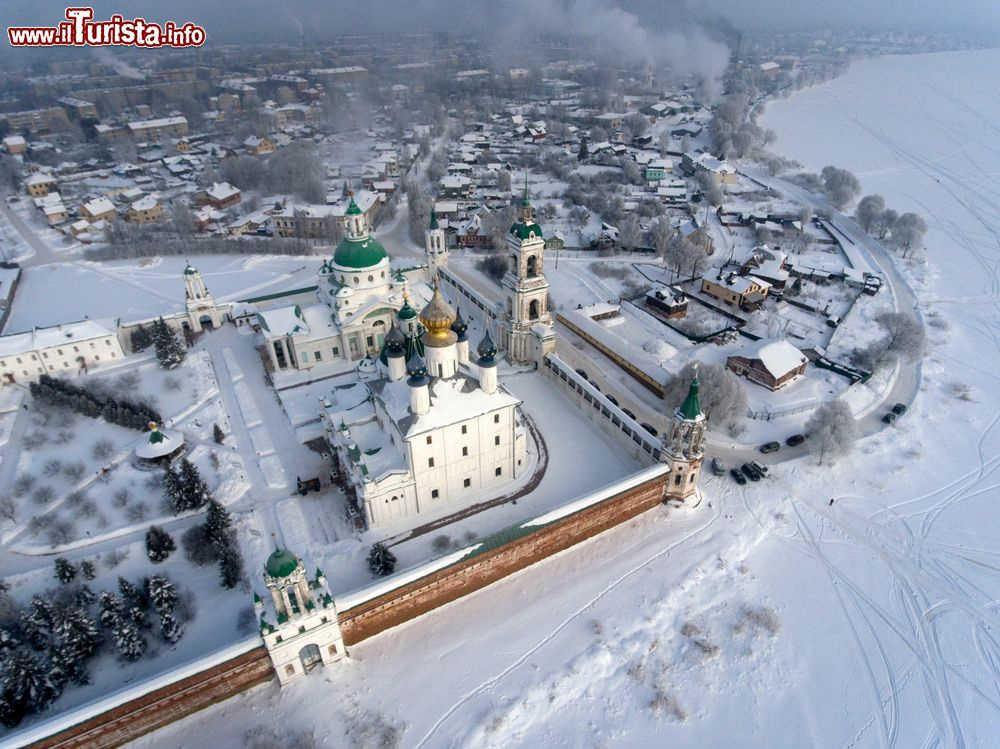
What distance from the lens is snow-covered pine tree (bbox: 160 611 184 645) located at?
2312cm

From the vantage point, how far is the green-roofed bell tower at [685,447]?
Answer: 92.3ft

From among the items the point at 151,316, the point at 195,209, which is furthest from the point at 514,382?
the point at 195,209

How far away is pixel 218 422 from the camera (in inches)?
1428

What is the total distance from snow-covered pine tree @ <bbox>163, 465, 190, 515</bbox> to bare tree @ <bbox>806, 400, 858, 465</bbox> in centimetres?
3387

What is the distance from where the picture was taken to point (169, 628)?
2314cm

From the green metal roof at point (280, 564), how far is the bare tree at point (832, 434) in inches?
1109

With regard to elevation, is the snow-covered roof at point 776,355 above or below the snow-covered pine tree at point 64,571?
above

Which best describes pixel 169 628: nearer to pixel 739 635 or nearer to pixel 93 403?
pixel 93 403

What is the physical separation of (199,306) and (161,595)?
28396 mm

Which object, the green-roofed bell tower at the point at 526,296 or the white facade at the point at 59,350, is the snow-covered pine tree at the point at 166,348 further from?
the green-roofed bell tower at the point at 526,296

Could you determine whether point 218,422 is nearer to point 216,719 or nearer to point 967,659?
point 216,719

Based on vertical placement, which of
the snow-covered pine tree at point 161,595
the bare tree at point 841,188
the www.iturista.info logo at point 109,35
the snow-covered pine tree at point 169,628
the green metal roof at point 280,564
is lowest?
the snow-covered pine tree at point 169,628

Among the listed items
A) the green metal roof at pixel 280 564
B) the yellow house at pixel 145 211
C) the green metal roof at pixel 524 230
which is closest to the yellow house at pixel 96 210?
the yellow house at pixel 145 211

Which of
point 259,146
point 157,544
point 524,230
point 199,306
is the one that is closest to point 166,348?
point 199,306
